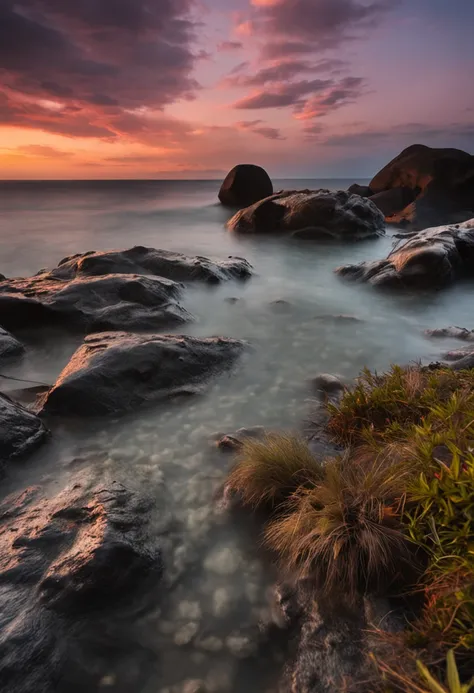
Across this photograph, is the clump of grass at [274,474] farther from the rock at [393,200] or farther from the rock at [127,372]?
the rock at [393,200]

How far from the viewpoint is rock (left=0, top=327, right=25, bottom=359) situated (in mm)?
7758

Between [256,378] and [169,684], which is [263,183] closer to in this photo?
[256,378]

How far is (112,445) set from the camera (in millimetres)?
5180

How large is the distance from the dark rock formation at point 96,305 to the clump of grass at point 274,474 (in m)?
5.50

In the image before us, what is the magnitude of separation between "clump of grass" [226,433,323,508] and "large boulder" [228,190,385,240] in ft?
61.3

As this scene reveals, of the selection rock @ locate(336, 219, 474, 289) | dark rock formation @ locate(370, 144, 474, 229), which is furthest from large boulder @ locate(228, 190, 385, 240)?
rock @ locate(336, 219, 474, 289)

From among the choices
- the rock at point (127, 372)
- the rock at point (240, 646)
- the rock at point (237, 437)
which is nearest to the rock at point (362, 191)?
the rock at point (127, 372)

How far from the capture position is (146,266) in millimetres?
12898

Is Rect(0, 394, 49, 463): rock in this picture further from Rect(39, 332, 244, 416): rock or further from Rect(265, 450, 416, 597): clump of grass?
Rect(265, 450, 416, 597): clump of grass

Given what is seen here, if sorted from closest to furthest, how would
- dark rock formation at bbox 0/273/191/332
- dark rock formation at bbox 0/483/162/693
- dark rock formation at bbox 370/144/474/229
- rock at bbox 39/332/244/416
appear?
dark rock formation at bbox 0/483/162/693, rock at bbox 39/332/244/416, dark rock formation at bbox 0/273/191/332, dark rock formation at bbox 370/144/474/229

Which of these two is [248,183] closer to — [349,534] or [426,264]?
[426,264]

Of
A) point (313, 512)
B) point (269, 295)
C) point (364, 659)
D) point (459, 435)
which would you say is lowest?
A: point (269, 295)

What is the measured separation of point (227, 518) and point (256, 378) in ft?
10.6

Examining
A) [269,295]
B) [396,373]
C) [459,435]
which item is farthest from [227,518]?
[269,295]
